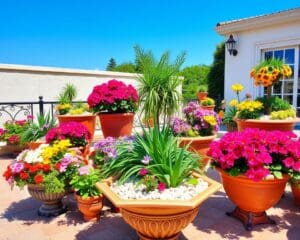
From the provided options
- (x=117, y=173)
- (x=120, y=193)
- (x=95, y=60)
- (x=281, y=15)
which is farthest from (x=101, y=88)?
(x=95, y=60)

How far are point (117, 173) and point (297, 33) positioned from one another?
5.37 meters

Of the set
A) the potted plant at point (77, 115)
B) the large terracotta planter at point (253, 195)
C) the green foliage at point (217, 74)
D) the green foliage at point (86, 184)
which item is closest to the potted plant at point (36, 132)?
the potted plant at point (77, 115)

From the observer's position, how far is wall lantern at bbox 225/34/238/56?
6484 mm

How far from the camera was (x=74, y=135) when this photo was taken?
10.4 feet

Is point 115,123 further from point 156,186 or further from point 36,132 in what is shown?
point 156,186

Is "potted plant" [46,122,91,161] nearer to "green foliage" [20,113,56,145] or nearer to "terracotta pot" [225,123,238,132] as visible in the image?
"green foliage" [20,113,56,145]

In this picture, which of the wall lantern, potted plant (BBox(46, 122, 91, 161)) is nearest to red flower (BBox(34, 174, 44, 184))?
potted plant (BBox(46, 122, 91, 161))

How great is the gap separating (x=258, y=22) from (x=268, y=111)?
3.39 metres

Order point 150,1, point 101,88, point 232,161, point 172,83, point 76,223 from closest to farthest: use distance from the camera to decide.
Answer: point 232,161 → point 76,223 → point 172,83 → point 101,88 → point 150,1

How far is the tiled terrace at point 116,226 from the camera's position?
211cm

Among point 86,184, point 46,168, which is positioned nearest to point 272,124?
point 86,184

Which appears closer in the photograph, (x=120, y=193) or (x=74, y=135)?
(x=120, y=193)

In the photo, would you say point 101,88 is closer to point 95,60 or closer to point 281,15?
point 281,15

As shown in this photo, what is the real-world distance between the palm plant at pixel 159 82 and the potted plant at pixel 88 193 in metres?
0.88
